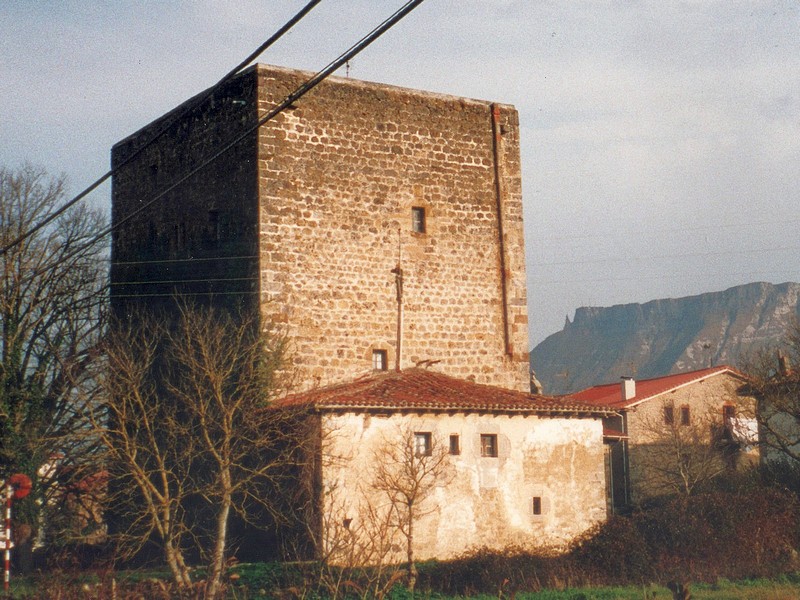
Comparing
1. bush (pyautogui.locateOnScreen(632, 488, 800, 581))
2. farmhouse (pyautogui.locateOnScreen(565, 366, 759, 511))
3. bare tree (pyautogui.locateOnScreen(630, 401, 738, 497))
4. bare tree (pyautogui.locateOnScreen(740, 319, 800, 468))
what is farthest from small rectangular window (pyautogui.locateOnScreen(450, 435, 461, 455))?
bare tree (pyautogui.locateOnScreen(630, 401, 738, 497))

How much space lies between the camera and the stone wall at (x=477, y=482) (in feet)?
65.8

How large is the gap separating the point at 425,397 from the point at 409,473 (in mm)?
1688

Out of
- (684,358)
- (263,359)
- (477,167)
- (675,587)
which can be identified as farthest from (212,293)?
(684,358)

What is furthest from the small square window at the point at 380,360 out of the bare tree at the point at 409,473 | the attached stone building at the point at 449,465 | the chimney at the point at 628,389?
the chimney at the point at 628,389

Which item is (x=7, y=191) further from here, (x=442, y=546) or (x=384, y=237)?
(x=442, y=546)

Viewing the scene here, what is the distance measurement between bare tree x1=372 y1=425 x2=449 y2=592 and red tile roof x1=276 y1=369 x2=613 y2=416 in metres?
0.63

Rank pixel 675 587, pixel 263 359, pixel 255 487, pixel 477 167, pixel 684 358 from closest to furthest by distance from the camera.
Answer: pixel 675 587
pixel 255 487
pixel 263 359
pixel 477 167
pixel 684 358

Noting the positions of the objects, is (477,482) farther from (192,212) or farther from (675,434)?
(675,434)

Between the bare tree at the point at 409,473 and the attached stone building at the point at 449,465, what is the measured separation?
0.08 feet

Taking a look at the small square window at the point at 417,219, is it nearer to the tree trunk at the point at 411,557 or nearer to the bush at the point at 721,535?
the tree trunk at the point at 411,557

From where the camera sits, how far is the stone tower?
23.0 meters

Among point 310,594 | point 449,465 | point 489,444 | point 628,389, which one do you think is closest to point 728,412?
point 628,389

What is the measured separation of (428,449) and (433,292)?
15.0 feet

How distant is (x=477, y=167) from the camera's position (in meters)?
25.5
